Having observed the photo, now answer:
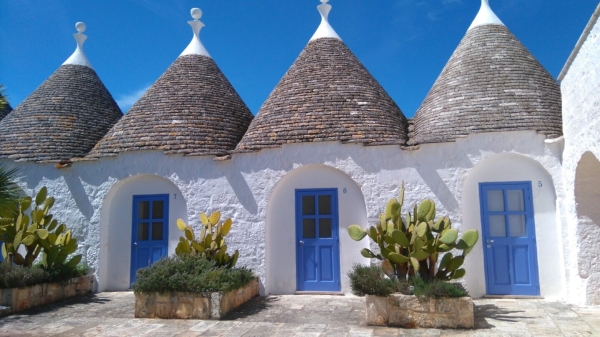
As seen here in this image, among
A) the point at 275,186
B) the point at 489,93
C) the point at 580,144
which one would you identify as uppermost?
the point at 489,93

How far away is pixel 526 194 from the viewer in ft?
28.5

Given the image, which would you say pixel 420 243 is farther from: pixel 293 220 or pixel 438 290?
pixel 293 220

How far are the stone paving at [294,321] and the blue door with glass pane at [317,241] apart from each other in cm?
64

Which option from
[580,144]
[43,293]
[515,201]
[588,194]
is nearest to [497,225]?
[515,201]

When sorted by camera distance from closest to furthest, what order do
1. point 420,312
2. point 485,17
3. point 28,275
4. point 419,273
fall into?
point 420,312 → point 419,273 → point 28,275 → point 485,17

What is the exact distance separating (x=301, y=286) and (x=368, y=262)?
140cm

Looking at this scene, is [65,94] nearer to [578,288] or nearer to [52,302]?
[52,302]

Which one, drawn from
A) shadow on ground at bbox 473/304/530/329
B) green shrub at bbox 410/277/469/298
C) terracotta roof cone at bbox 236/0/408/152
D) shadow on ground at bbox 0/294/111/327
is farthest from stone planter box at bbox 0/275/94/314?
shadow on ground at bbox 473/304/530/329

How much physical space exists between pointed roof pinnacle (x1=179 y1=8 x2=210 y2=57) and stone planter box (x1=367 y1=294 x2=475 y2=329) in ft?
29.1

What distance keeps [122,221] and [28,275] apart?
7.54 feet

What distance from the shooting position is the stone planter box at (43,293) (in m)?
8.02

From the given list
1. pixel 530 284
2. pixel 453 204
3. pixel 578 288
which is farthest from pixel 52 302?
pixel 578 288

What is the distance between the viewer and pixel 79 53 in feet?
45.0

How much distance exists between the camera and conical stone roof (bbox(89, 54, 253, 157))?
33.6ft
